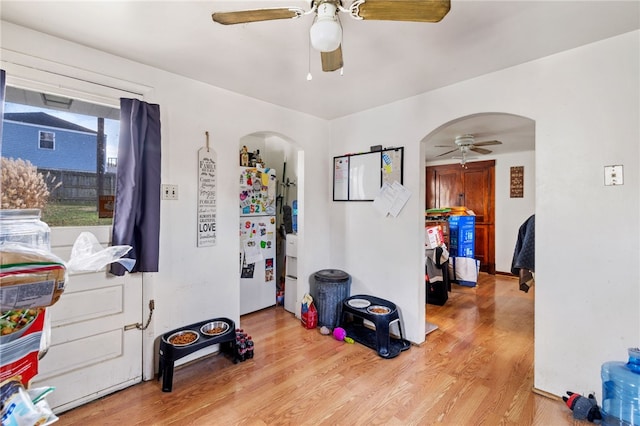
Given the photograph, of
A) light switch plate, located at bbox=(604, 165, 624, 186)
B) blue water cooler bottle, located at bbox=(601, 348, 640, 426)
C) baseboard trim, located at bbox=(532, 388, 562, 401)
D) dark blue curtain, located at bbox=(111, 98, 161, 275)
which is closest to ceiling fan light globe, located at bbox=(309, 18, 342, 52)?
dark blue curtain, located at bbox=(111, 98, 161, 275)

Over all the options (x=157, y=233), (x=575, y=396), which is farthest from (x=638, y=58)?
(x=157, y=233)

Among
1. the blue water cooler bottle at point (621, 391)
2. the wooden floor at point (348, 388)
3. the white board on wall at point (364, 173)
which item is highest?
the white board on wall at point (364, 173)

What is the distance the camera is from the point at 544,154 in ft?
6.59

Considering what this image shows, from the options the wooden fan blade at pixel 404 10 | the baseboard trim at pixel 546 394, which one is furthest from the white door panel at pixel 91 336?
the baseboard trim at pixel 546 394

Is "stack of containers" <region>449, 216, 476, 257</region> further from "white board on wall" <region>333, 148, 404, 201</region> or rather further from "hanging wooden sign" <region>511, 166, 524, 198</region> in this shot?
"white board on wall" <region>333, 148, 404, 201</region>

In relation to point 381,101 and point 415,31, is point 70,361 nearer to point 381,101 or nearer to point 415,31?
point 415,31

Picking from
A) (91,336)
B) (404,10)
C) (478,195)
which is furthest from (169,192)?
(478,195)

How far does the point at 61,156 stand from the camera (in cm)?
186

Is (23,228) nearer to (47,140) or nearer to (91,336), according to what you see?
(47,140)

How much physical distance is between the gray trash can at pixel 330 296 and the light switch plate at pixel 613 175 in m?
2.21

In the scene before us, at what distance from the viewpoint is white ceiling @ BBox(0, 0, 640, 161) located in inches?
59.7

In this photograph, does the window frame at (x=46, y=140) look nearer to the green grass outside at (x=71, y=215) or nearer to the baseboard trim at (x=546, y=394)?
the green grass outside at (x=71, y=215)

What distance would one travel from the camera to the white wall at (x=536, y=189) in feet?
5.72

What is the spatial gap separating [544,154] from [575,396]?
158cm
